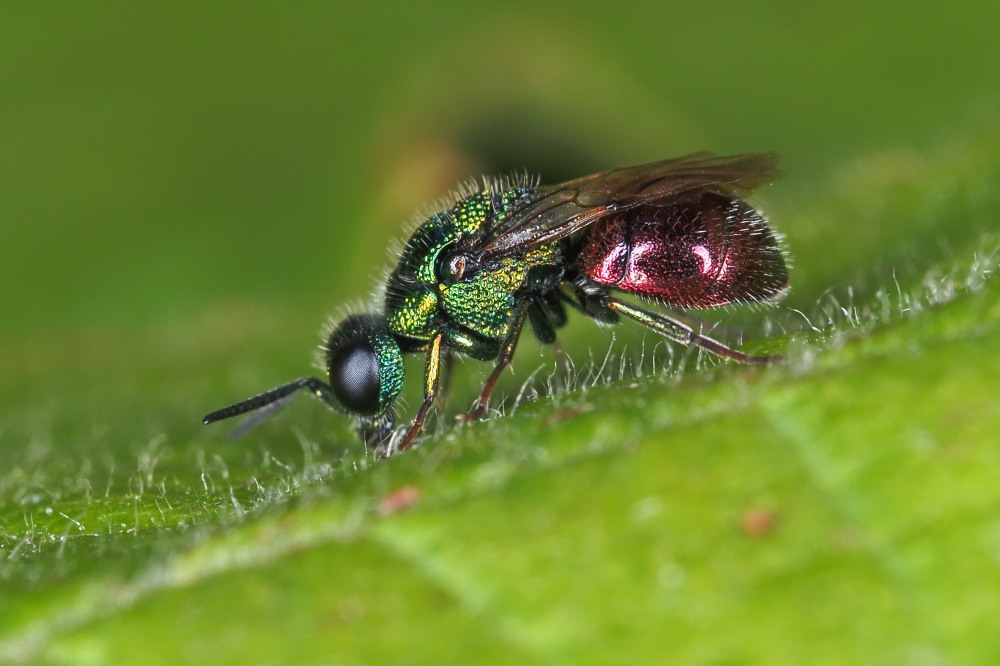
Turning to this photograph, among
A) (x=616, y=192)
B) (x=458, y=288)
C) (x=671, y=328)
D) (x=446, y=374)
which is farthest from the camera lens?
(x=446, y=374)

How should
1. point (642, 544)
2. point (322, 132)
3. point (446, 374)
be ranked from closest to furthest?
point (642, 544) → point (446, 374) → point (322, 132)

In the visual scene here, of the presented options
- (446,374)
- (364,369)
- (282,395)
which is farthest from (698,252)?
(282,395)

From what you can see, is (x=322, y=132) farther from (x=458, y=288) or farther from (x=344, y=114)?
(x=458, y=288)

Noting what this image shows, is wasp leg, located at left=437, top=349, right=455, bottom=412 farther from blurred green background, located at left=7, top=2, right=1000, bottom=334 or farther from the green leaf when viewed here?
blurred green background, located at left=7, top=2, right=1000, bottom=334

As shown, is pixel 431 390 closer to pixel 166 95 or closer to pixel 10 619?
pixel 10 619

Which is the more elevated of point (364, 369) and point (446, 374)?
point (446, 374)

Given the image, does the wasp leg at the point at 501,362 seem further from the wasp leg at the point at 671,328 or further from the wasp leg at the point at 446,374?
the wasp leg at the point at 446,374

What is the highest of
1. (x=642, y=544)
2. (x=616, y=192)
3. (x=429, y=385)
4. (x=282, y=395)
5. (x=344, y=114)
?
(x=344, y=114)

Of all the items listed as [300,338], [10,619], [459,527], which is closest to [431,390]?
[459,527]

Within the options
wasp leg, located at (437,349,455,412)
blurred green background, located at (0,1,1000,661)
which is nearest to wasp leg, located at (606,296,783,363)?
A: wasp leg, located at (437,349,455,412)
